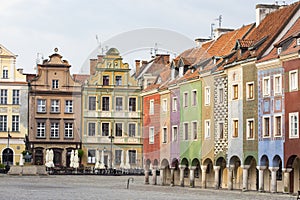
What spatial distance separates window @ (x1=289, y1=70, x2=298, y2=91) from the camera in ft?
131

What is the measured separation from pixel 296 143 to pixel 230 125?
→ 7.51 metres

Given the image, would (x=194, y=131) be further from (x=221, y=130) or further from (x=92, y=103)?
(x=92, y=103)

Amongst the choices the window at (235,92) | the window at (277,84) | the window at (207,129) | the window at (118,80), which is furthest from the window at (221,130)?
the window at (118,80)

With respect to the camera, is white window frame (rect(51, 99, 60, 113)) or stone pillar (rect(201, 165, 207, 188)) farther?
white window frame (rect(51, 99, 60, 113))

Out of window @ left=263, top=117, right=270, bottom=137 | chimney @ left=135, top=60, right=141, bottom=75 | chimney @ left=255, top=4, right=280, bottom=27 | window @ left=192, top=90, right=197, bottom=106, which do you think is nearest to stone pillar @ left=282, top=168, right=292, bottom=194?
window @ left=263, top=117, right=270, bottom=137

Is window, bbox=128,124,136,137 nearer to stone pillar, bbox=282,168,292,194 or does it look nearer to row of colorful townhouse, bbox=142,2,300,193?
row of colorful townhouse, bbox=142,2,300,193

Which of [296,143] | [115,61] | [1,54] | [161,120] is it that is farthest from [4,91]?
[296,143]

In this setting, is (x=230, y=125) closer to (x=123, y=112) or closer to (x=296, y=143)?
(x=296, y=143)

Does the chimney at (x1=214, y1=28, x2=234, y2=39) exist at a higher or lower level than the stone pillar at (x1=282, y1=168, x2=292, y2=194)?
higher

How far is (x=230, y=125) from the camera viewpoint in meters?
46.6

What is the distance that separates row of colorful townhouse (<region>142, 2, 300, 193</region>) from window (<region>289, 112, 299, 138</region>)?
0.05 m

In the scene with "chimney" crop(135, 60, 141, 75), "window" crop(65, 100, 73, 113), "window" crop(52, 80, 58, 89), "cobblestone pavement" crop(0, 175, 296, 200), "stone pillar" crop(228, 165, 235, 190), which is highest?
"chimney" crop(135, 60, 141, 75)

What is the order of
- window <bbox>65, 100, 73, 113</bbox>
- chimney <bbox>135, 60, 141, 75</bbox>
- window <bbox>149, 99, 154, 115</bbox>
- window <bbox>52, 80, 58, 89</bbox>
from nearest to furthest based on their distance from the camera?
window <bbox>149, 99, 154, 115</bbox> < window <bbox>52, 80, 58, 89</bbox> < window <bbox>65, 100, 73, 113</bbox> < chimney <bbox>135, 60, 141, 75</bbox>

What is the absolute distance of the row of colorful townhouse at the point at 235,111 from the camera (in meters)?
41.2
